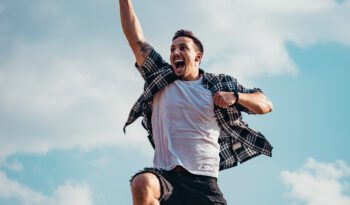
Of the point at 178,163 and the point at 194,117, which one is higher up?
the point at 194,117

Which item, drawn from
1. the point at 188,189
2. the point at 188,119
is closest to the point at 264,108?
the point at 188,119

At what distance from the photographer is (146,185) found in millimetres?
5613

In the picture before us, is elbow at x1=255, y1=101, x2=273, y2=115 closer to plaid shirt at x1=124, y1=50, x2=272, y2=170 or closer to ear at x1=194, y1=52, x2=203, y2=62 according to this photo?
plaid shirt at x1=124, y1=50, x2=272, y2=170

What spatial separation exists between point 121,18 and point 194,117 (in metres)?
1.46

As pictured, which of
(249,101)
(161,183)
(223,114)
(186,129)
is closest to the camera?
(161,183)

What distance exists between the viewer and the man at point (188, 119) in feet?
20.3

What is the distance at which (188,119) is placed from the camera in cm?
639

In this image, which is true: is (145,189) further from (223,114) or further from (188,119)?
(223,114)

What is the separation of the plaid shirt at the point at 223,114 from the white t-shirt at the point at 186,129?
4.0 inches

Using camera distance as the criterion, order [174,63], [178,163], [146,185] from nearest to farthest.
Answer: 1. [146,185]
2. [178,163]
3. [174,63]

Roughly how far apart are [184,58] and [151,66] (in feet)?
1.23

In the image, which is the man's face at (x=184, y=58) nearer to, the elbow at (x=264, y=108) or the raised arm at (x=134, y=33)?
the raised arm at (x=134, y=33)

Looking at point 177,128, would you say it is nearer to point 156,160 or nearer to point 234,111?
point 156,160

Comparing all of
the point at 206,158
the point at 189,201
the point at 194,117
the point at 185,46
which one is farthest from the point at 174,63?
the point at 189,201
